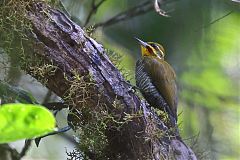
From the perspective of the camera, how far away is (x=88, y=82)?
5.78 feet

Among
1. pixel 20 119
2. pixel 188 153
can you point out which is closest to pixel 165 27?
pixel 188 153

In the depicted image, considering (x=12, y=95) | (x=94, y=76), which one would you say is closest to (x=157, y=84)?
(x=94, y=76)

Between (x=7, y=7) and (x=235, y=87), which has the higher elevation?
(x=7, y=7)

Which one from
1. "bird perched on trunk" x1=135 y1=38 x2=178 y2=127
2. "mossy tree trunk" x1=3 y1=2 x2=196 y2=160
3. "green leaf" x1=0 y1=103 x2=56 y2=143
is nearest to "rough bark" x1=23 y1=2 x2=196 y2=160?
"mossy tree trunk" x1=3 y1=2 x2=196 y2=160

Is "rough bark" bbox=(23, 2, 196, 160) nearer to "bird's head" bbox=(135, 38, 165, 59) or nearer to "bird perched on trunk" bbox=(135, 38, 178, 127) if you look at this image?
"bird perched on trunk" bbox=(135, 38, 178, 127)

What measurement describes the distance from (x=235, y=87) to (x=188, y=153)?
1.43 meters

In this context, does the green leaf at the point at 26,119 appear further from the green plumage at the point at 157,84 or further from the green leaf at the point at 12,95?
the green plumage at the point at 157,84

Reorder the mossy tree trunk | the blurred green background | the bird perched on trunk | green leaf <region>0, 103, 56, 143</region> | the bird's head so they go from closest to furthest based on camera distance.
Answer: green leaf <region>0, 103, 56, 143</region> → the mossy tree trunk → the bird perched on trunk → the bird's head → the blurred green background

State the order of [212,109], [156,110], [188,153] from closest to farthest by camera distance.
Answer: [188,153] < [156,110] < [212,109]

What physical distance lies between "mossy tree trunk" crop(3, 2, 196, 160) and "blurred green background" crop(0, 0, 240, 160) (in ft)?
2.66

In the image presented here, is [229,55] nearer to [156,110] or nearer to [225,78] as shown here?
[225,78]

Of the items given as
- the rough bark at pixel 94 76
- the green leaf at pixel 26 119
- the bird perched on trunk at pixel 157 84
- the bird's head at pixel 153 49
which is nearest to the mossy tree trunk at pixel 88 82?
the rough bark at pixel 94 76

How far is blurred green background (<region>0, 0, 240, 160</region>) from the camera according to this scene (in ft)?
9.03

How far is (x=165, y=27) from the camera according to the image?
9.36ft
